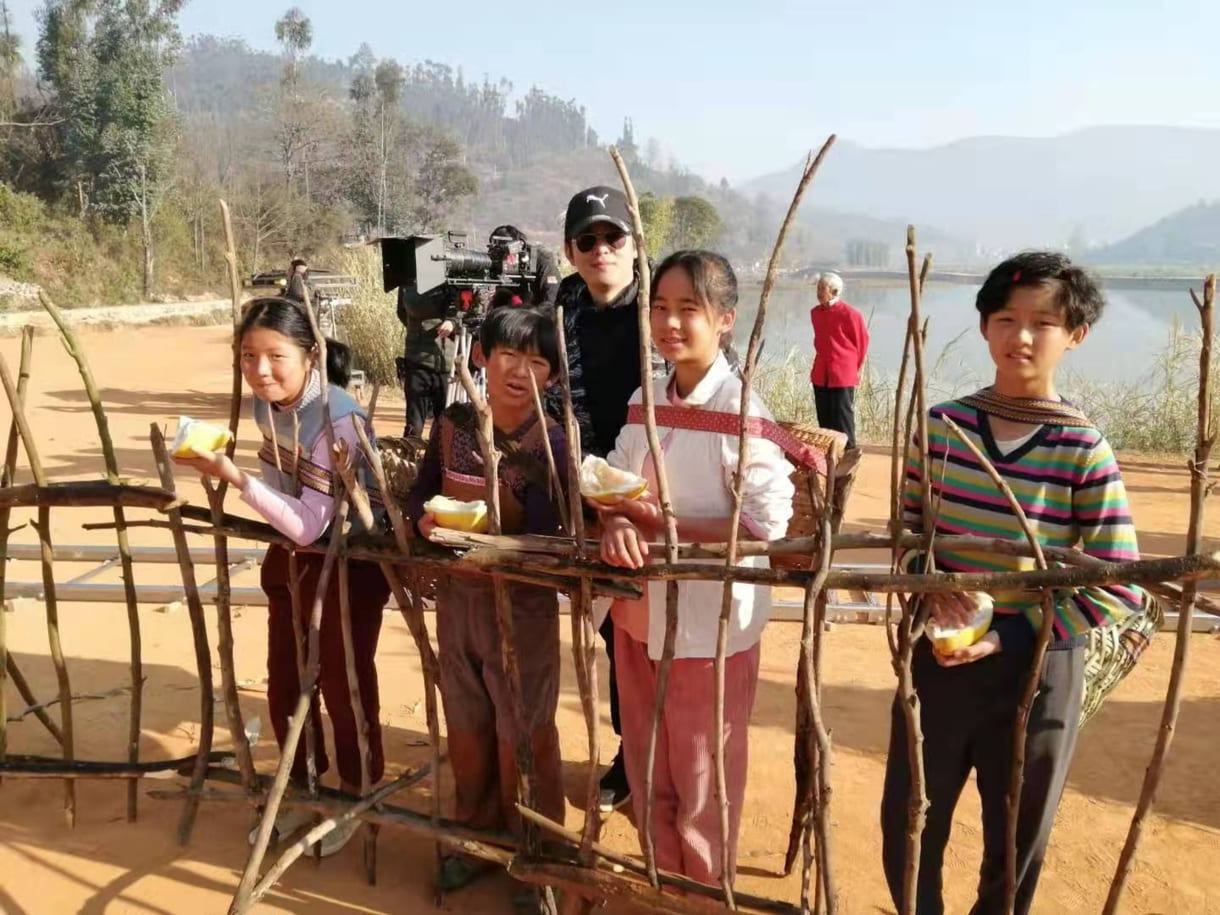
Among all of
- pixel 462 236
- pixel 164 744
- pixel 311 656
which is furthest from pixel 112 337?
pixel 311 656

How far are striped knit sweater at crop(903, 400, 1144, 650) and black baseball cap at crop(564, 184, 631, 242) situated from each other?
2.77ft

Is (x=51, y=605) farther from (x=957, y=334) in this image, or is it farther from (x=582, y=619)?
(x=957, y=334)

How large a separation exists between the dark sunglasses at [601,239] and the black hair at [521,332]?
0.24 meters

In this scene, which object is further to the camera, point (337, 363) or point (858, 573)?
point (337, 363)

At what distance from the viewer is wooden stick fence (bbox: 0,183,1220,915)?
1.41 m

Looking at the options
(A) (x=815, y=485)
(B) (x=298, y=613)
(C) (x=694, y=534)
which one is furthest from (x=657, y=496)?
(B) (x=298, y=613)

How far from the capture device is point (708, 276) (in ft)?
5.42

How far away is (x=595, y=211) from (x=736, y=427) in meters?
0.65

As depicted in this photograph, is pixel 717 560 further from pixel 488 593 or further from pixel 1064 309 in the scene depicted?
pixel 1064 309

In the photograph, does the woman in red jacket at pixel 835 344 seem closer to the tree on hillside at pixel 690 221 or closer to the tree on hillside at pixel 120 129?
the tree on hillside at pixel 120 129

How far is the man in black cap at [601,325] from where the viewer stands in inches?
80.4

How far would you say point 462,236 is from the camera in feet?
18.2

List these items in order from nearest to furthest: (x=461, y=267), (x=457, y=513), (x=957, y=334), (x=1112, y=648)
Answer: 1. (x=1112, y=648)
2. (x=457, y=513)
3. (x=461, y=267)
4. (x=957, y=334)

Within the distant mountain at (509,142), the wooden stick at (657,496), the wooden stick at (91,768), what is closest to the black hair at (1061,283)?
the wooden stick at (657,496)
